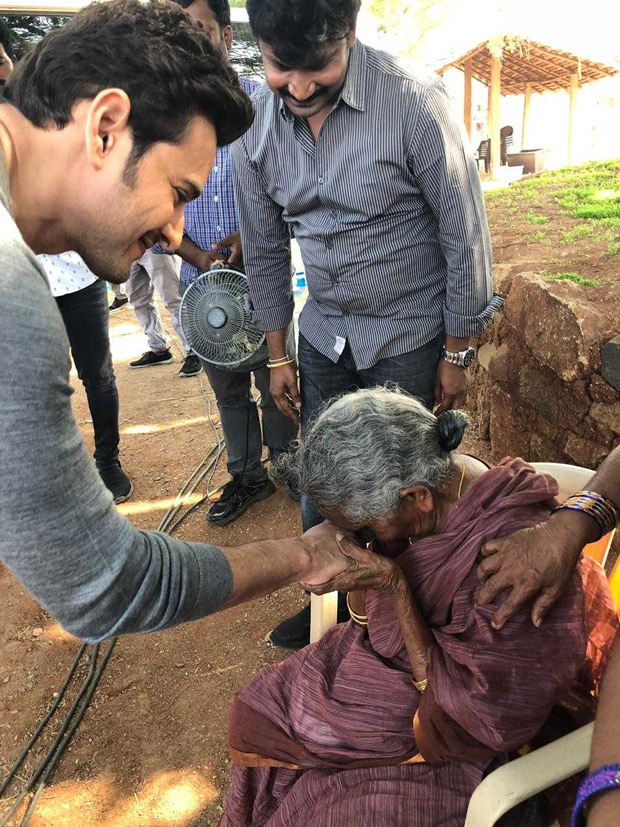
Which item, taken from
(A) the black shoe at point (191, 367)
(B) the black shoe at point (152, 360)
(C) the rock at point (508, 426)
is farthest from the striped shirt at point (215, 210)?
(B) the black shoe at point (152, 360)

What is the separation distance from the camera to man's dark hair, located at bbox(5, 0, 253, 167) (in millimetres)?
1119

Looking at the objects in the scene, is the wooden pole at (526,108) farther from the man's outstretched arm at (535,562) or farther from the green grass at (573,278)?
the man's outstretched arm at (535,562)

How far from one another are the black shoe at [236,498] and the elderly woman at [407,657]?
1.95 m

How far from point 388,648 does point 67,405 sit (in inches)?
45.7

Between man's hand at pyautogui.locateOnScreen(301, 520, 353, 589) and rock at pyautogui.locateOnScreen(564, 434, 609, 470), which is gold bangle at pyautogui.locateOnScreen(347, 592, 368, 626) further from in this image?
rock at pyautogui.locateOnScreen(564, 434, 609, 470)

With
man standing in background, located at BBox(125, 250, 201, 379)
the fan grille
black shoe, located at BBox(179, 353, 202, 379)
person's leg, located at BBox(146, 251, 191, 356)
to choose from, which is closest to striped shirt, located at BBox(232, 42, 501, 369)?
the fan grille

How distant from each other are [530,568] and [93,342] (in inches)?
118

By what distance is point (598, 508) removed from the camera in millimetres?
1509

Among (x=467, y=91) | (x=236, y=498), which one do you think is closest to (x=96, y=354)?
(x=236, y=498)

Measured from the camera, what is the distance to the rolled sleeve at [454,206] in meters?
2.02

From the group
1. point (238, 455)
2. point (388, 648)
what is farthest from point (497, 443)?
point (388, 648)

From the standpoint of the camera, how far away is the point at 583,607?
1482 millimetres

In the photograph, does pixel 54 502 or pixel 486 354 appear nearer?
pixel 54 502

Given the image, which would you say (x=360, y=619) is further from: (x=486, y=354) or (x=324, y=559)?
(x=486, y=354)
